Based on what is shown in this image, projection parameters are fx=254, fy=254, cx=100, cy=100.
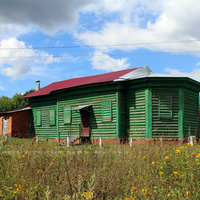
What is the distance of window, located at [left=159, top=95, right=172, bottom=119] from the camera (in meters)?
16.0

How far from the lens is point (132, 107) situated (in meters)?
17.0

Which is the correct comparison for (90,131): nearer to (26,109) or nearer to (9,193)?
(26,109)

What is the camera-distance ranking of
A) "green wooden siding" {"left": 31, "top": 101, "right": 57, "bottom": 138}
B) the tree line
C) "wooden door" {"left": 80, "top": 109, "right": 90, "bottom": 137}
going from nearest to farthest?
"wooden door" {"left": 80, "top": 109, "right": 90, "bottom": 137}, "green wooden siding" {"left": 31, "top": 101, "right": 57, "bottom": 138}, the tree line

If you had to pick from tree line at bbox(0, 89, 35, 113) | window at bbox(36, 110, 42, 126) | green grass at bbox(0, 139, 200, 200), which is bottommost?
green grass at bbox(0, 139, 200, 200)

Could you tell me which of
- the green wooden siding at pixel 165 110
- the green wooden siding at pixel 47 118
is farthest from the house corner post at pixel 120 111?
the green wooden siding at pixel 47 118

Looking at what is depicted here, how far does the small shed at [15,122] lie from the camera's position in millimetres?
23734

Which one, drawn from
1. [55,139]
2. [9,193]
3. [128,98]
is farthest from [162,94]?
[9,193]

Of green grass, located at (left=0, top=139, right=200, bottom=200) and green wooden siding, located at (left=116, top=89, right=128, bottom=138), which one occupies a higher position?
green wooden siding, located at (left=116, top=89, right=128, bottom=138)

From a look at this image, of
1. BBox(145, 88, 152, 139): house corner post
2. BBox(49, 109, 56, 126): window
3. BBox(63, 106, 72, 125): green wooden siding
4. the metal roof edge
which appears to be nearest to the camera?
BBox(145, 88, 152, 139): house corner post

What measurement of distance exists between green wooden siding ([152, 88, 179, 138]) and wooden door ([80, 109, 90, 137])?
16.8 ft

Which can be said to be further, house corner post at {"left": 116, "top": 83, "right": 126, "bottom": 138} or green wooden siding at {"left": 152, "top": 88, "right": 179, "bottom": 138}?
house corner post at {"left": 116, "top": 83, "right": 126, "bottom": 138}

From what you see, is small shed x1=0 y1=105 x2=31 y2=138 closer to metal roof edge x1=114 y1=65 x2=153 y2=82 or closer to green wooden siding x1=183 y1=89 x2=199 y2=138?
metal roof edge x1=114 y1=65 x2=153 y2=82

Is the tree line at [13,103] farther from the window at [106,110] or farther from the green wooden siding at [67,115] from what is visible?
the window at [106,110]

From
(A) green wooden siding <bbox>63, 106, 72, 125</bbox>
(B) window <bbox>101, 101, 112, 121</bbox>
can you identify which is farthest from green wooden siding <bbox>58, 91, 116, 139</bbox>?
(A) green wooden siding <bbox>63, 106, 72, 125</bbox>
